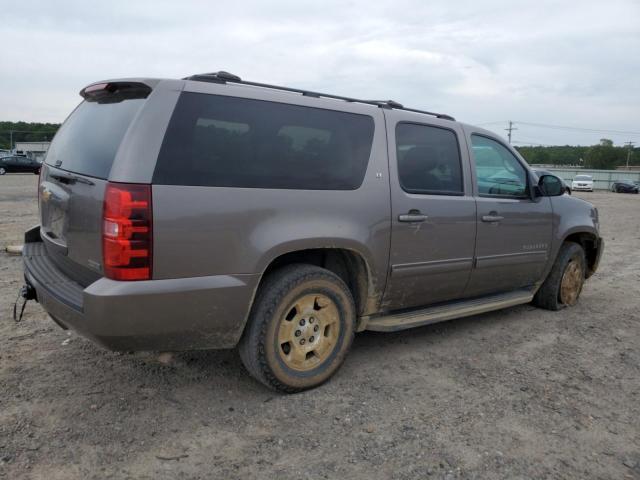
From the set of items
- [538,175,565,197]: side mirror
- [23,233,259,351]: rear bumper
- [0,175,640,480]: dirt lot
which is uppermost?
[538,175,565,197]: side mirror

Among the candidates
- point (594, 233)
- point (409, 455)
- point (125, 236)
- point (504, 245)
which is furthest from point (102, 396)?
point (594, 233)

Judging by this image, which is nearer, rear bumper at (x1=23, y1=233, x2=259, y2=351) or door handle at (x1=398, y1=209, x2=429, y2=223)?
rear bumper at (x1=23, y1=233, x2=259, y2=351)

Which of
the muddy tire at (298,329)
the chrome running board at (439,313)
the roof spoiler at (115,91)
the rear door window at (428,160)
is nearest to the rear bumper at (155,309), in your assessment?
the muddy tire at (298,329)

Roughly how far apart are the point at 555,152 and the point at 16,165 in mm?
97312

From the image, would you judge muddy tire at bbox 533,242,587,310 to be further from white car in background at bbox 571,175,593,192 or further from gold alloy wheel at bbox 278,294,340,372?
white car in background at bbox 571,175,593,192

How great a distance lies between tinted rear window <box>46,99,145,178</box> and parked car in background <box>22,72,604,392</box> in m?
0.01

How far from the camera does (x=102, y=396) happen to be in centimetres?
311

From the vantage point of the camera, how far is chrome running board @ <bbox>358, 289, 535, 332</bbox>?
3686 mm

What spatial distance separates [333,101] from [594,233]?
11.4ft

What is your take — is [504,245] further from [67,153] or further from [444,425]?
[67,153]

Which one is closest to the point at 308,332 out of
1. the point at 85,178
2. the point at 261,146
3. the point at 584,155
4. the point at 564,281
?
the point at 261,146

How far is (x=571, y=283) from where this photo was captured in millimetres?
5387

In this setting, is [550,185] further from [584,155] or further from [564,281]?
[584,155]

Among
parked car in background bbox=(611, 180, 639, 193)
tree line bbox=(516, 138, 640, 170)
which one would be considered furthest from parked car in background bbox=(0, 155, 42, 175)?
tree line bbox=(516, 138, 640, 170)
